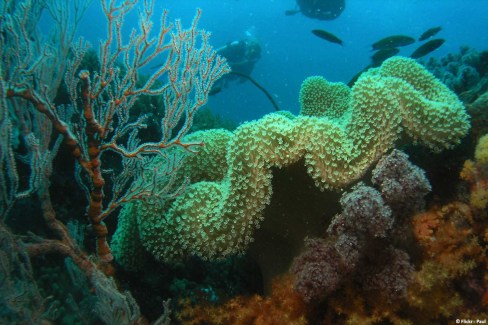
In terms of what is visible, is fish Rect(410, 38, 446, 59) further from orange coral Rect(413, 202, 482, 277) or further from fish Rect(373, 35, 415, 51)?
orange coral Rect(413, 202, 482, 277)

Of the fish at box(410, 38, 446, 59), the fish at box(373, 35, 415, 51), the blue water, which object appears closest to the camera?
the fish at box(410, 38, 446, 59)

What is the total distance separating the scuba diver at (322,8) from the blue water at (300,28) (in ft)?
131

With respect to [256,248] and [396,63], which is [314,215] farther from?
[396,63]

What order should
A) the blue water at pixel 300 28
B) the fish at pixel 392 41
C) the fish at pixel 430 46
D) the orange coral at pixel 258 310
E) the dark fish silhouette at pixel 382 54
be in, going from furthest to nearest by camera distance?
the blue water at pixel 300 28 < the fish at pixel 392 41 < the dark fish silhouette at pixel 382 54 < the fish at pixel 430 46 < the orange coral at pixel 258 310

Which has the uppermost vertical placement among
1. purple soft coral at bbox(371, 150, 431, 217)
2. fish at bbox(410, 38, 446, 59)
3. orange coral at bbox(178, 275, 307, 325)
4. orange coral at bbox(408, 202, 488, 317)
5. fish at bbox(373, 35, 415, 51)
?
fish at bbox(373, 35, 415, 51)

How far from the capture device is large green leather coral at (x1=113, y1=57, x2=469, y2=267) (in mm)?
2578

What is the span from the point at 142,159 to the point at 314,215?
64.8 inches

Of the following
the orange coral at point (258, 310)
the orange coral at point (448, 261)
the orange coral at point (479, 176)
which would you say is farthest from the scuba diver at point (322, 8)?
the orange coral at point (258, 310)

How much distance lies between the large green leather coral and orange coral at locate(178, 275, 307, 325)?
500mm

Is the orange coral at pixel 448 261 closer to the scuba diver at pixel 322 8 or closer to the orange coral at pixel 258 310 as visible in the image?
the orange coral at pixel 258 310

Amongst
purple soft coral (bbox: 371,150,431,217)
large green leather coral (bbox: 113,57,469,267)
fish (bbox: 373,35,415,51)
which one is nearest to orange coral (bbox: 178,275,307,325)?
large green leather coral (bbox: 113,57,469,267)

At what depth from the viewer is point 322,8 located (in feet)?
64.1

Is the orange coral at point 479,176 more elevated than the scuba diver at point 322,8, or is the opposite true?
the scuba diver at point 322,8

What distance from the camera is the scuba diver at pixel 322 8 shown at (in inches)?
749
